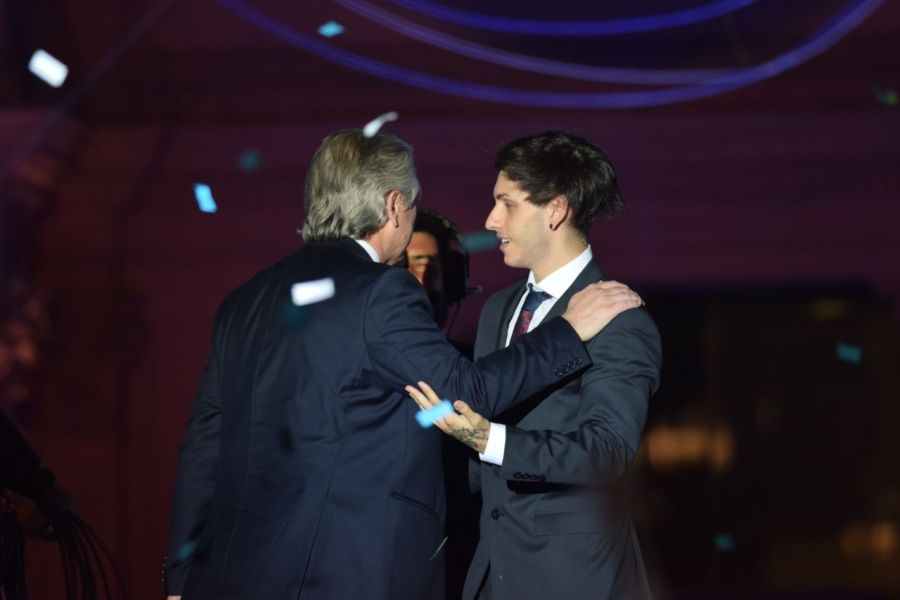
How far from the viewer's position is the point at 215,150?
486 cm

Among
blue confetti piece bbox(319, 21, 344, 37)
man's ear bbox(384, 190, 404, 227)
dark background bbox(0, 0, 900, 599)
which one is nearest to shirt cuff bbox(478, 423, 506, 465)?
man's ear bbox(384, 190, 404, 227)

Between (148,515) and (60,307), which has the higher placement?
(60,307)

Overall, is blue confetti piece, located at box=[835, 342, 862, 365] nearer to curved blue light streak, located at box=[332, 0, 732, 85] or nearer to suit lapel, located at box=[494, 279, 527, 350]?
curved blue light streak, located at box=[332, 0, 732, 85]

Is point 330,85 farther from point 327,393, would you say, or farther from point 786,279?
point 327,393

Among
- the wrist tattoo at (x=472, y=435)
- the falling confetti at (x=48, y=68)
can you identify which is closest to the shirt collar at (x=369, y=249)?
the wrist tattoo at (x=472, y=435)

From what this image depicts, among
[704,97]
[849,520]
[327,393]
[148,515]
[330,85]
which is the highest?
[330,85]

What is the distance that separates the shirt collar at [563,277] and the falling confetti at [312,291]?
54 cm

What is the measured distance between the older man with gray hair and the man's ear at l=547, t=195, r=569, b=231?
229 millimetres

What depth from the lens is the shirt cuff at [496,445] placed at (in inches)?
89.7

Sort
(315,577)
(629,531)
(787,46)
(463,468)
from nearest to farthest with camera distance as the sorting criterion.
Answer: (315,577)
(629,531)
(463,468)
(787,46)

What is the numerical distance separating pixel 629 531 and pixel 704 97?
9.08 ft

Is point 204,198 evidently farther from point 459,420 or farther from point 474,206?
point 459,420

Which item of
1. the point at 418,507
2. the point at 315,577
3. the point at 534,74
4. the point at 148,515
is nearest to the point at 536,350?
the point at 418,507

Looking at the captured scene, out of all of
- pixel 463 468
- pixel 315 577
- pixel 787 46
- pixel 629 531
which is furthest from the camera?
pixel 787 46
